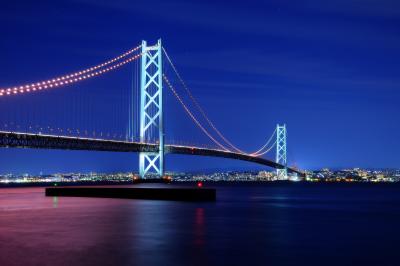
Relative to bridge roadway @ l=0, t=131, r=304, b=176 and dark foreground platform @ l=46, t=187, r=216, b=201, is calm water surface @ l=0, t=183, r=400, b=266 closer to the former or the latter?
dark foreground platform @ l=46, t=187, r=216, b=201

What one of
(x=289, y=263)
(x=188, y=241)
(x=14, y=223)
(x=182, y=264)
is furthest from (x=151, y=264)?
(x=14, y=223)

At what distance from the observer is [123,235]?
1461 centimetres

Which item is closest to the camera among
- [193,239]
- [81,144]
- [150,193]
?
[193,239]

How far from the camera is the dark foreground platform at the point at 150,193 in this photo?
30.0 meters

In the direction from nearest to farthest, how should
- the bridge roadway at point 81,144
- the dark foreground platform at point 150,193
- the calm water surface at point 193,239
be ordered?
1. the calm water surface at point 193,239
2. the dark foreground platform at point 150,193
3. the bridge roadway at point 81,144

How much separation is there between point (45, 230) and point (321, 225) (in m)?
7.75

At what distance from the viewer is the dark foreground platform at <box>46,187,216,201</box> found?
30031 millimetres

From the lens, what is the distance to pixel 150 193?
31.7m

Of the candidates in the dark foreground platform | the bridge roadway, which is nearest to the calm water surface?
the dark foreground platform

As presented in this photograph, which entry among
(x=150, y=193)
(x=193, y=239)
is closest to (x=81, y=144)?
(x=150, y=193)

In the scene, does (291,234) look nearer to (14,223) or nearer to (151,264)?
(151,264)

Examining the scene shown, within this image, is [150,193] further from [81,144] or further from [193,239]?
[81,144]

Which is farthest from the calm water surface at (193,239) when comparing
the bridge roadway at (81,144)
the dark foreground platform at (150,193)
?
the bridge roadway at (81,144)

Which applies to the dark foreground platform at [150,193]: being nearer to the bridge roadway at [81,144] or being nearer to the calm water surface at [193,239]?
the bridge roadway at [81,144]
